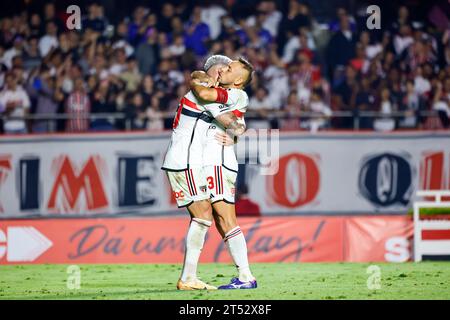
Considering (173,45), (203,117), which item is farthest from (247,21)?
(203,117)

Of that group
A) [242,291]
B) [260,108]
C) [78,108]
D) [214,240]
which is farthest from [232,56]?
[242,291]

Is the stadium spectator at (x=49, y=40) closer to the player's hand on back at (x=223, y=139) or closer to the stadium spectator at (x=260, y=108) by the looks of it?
the stadium spectator at (x=260, y=108)

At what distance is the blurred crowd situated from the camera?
68.5 ft

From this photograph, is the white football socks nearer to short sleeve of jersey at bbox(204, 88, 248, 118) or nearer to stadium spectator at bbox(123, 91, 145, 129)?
short sleeve of jersey at bbox(204, 88, 248, 118)

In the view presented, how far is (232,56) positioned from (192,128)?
10.0m

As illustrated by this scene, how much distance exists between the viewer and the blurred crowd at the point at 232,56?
20.9 m

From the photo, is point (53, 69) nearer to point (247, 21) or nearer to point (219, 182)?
point (247, 21)

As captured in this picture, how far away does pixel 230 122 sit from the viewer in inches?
465

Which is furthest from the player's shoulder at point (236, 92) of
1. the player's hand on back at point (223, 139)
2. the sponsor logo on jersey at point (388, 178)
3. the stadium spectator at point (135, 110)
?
the sponsor logo on jersey at point (388, 178)

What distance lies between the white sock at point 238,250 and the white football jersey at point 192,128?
0.84 m

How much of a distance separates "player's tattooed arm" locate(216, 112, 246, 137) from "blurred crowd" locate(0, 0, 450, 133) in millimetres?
8286

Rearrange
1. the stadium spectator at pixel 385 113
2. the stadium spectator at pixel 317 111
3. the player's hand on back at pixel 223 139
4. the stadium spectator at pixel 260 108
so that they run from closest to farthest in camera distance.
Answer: the player's hand on back at pixel 223 139 < the stadium spectator at pixel 260 108 < the stadium spectator at pixel 317 111 < the stadium spectator at pixel 385 113
